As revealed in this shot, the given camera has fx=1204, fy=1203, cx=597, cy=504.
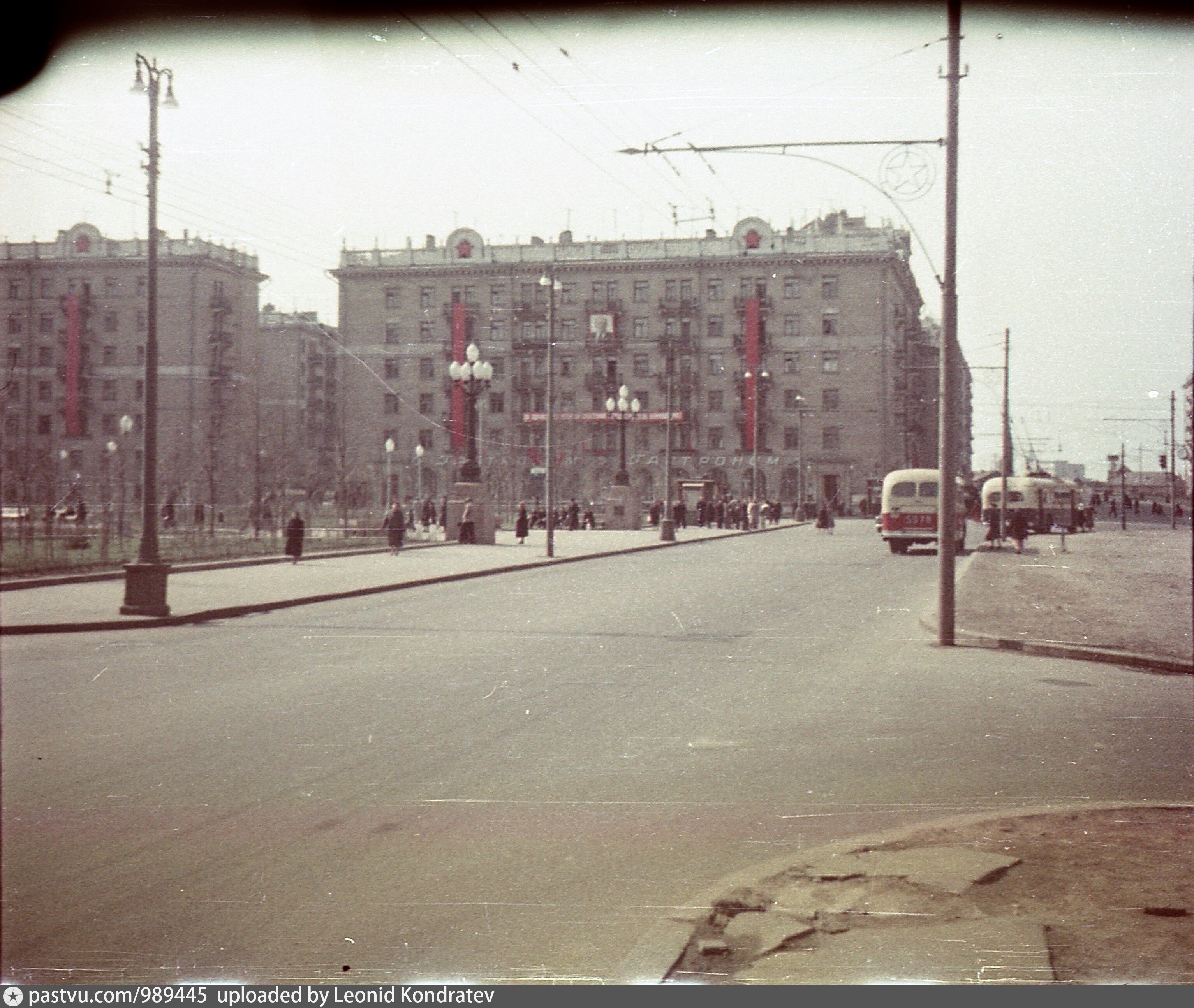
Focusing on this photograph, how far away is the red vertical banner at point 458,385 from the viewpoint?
29.3 metres

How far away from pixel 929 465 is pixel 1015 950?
8.78 metres

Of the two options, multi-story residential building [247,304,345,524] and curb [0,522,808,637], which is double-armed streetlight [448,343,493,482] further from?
curb [0,522,808,637]

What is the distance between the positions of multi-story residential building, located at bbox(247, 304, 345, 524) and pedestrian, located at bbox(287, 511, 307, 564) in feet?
4.86

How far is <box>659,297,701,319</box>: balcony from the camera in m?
24.5

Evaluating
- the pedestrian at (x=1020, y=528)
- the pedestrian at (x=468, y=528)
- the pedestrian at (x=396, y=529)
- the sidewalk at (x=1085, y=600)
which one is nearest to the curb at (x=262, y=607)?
the pedestrian at (x=396, y=529)

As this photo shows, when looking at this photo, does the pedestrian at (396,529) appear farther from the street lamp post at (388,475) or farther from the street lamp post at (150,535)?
the street lamp post at (150,535)

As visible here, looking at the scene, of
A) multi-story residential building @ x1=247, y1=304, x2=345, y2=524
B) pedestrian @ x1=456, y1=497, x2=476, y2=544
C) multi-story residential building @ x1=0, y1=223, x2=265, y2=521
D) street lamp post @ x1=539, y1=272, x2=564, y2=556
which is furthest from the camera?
pedestrian @ x1=456, y1=497, x2=476, y2=544

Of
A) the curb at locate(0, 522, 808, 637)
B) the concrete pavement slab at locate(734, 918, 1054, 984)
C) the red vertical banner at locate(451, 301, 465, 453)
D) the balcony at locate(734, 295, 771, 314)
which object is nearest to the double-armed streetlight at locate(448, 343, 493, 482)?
the red vertical banner at locate(451, 301, 465, 453)

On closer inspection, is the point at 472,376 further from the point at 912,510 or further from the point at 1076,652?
the point at 1076,652

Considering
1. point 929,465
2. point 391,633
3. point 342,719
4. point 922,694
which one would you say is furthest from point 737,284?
point 342,719

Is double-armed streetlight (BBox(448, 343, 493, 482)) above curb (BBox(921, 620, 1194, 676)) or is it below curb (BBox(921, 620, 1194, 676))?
above

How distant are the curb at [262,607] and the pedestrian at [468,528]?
6.53m

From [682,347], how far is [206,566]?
12500 millimetres

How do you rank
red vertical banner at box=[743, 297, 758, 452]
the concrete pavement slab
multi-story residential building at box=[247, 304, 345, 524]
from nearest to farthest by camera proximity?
the concrete pavement slab, multi-story residential building at box=[247, 304, 345, 524], red vertical banner at box=[743, 297, 758, 452]
